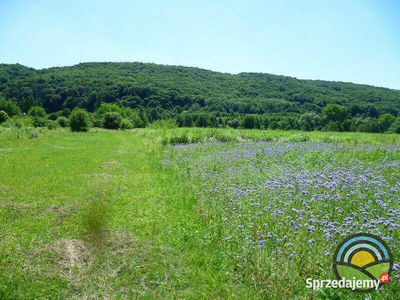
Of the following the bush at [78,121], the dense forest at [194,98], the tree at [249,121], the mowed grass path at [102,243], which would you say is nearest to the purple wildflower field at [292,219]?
the mowed grass path at [102,243]

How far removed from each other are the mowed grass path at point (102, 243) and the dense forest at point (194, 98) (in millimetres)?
56315

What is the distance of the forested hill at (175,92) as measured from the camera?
291ft

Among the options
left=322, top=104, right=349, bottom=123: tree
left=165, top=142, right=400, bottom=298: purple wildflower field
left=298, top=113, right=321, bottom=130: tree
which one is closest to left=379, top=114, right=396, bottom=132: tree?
left=322, top=104, right=349, bottom=123: tree

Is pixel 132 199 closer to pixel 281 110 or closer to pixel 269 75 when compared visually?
pixel 281 110

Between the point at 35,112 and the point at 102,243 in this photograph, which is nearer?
the point at 102,243

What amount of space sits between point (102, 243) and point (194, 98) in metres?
101

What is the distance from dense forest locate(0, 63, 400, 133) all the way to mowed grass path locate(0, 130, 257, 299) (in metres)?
56.3

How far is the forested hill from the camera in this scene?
8867 cm

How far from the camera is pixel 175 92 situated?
105 meters

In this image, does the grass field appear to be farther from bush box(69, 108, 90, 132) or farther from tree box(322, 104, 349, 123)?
tree box(322, 104, 349, 123)

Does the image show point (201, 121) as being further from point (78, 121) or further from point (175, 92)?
point (78, 121)

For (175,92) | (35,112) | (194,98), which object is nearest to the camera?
(35,112)

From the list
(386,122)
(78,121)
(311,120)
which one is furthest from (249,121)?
(78,121)

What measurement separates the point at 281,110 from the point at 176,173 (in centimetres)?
8357
